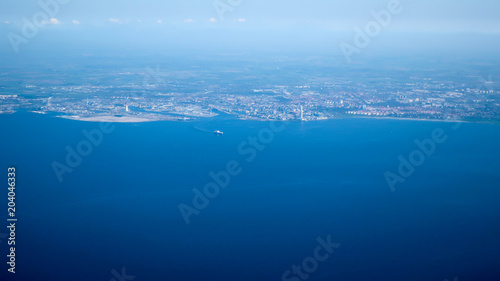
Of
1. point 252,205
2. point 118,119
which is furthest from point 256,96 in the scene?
point 252,205

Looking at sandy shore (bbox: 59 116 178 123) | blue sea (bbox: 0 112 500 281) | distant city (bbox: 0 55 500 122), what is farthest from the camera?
distant city (bbox: 0 55 500 122)

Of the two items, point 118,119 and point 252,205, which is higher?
point 118,119

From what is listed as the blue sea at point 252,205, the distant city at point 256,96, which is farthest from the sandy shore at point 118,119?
the blue sea at point 252,205

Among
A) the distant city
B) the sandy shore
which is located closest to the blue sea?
the sandy shore

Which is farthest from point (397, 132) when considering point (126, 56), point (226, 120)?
point (126, 56)

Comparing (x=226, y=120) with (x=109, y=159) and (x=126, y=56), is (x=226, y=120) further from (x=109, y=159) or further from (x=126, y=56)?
(x=126, y=56)

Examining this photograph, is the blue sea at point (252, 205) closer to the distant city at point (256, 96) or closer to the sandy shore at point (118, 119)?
the sandy shore at point (118, 119)

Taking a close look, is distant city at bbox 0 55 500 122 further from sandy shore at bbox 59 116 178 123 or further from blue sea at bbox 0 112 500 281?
blue sea at bbox 0 112 500 281

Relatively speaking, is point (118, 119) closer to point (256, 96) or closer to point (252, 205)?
point (256, 96)

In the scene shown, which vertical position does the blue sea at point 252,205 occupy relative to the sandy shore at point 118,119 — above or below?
below
